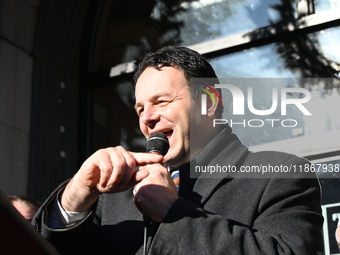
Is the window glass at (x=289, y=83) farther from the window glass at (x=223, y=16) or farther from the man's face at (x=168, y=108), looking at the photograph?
the man's face at (x=168, y=108)

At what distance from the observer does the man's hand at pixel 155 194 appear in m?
2.58

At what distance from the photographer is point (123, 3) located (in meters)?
7.08

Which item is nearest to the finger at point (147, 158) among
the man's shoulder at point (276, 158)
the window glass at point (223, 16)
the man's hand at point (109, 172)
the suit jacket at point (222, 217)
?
the man's hand at point (109, 172)

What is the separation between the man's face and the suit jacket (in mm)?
139

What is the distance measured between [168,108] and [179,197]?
677 mm

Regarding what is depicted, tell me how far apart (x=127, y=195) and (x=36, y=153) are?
11.4 feet

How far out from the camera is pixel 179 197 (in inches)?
104

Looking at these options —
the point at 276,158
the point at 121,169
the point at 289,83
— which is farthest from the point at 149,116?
the point at 289,83

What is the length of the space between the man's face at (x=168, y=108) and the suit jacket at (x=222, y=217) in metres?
0.14

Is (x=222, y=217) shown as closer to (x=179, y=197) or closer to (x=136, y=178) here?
(x=179, y=197)

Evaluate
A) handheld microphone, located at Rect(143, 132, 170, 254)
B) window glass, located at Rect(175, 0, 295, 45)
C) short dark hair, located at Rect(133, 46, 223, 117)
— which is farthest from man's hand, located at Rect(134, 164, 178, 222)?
window glass, located at Rect(175, 0, 295, 45)

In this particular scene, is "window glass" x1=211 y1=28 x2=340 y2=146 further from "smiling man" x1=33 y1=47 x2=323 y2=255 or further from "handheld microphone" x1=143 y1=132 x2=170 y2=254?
"handheld microphone" x1=143 y1=132 x2=170 y2=254

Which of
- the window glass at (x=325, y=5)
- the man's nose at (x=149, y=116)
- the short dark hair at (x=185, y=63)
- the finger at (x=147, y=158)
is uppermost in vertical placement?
the window glass at (x=325, y=5)

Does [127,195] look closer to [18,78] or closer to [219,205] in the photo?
[219,205]
